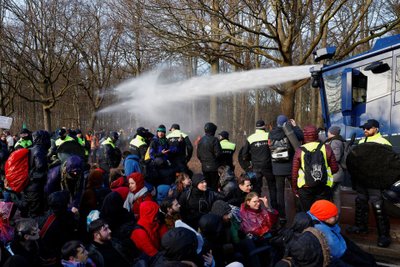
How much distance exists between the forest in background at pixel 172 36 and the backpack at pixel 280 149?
4.48 m

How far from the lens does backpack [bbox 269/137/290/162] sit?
6.54 meters

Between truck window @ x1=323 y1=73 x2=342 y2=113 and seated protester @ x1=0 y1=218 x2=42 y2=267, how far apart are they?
20.6ft

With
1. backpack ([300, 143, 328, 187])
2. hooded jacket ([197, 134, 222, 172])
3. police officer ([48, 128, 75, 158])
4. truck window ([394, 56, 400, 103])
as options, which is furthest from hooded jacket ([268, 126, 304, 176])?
police officer ([48, 128, 75, 158])

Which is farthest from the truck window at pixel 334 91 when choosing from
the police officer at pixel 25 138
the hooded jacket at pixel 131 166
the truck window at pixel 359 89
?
the police officer at pixel 25 138

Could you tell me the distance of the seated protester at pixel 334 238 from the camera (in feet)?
12.8

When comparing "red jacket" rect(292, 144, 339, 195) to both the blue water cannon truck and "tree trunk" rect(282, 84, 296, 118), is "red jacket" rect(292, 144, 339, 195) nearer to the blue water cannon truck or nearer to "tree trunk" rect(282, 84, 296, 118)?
the blue water cannon truck

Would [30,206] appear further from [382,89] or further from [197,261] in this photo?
[382,89]

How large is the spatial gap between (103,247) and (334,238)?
7.70 ft

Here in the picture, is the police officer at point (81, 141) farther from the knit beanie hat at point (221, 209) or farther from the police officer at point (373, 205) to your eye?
the police officer at point (373, 205)

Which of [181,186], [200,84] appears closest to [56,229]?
[181,186]

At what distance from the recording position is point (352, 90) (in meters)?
7.32

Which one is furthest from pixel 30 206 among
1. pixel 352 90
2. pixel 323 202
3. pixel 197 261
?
pixel 352 90

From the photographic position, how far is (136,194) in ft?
Result: 17.9

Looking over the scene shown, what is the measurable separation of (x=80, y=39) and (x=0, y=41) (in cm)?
330
